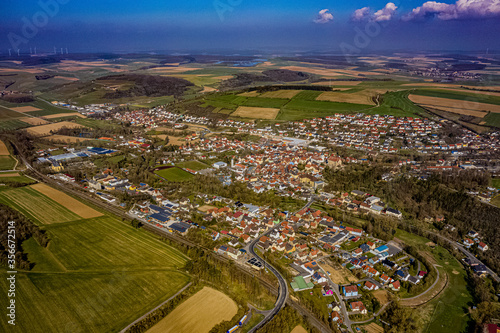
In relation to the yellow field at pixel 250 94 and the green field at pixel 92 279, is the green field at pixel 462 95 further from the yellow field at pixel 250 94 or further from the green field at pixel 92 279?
the green field at pixel 92 279

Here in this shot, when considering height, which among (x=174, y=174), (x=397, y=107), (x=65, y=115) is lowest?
(x=174, y=174)

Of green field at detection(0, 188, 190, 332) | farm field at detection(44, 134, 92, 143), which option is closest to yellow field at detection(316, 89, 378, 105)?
→ farm field at detection(44, 134, 92, 143)

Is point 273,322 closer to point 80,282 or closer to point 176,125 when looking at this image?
point 80,282

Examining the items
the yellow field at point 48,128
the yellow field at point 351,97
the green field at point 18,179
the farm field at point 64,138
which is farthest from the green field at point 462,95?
the green field at point 18,179

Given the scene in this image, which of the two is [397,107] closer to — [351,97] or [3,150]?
[351,97]

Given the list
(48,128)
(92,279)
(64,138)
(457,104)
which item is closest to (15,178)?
(64,138)

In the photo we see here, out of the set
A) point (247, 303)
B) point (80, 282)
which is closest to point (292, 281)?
point (247, 303)

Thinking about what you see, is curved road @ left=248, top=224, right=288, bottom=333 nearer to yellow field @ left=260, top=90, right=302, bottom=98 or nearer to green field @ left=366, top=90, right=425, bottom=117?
green field @ left=366, top=90, right=425, bottom=117
